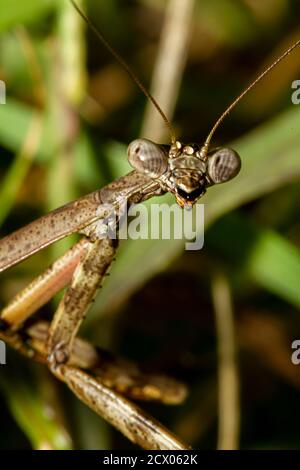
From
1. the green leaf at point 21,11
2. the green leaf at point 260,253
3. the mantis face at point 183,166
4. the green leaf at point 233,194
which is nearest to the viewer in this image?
the mantis face at point 183,166

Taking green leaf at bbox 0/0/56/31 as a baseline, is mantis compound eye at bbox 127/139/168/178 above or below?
below

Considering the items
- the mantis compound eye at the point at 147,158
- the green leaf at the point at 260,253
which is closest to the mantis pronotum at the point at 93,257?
the mantis compound eye at the point at 147,158

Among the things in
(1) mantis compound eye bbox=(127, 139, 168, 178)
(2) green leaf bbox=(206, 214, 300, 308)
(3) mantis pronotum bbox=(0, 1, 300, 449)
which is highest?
(2) green leaf bbox=(206, 214, 300, 308)

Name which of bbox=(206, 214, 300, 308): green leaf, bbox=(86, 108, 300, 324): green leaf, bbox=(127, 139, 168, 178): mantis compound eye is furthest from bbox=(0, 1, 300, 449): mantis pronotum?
bbox=(206, 214, 300, 308): green leaf

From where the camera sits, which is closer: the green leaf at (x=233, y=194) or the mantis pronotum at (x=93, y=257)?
the mantis pronotum at (x=93, y=257)

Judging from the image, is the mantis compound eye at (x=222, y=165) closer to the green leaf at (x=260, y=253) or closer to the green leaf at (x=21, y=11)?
the green leaf at (x=260, y=253)

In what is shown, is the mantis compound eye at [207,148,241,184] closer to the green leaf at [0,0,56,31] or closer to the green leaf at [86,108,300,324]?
the green leaf at [86,108,300,324]

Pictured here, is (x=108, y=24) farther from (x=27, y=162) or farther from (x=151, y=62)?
(x=27, y=162)

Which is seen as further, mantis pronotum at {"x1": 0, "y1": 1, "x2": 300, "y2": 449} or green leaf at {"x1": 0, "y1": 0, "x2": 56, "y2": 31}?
green leaf at {"x1": 0, "y1": 0, "x2": 56, "y2": 31}

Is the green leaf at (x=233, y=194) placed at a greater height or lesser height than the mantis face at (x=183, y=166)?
greater
